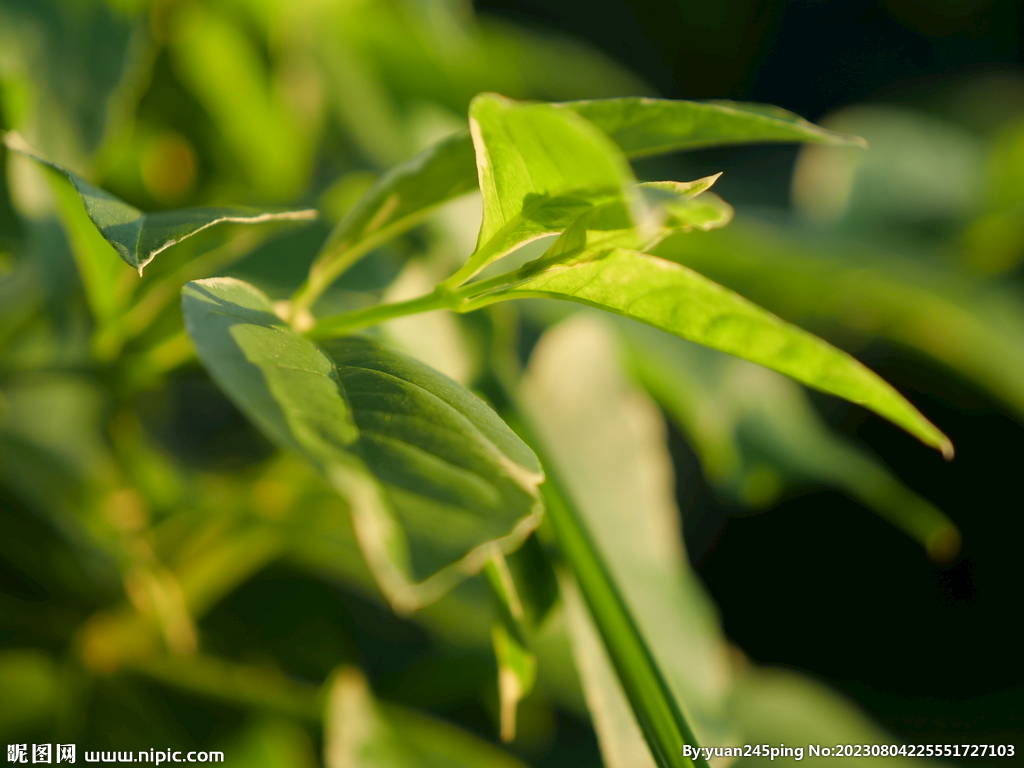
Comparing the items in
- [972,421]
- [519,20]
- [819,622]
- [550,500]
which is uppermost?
[519,20]

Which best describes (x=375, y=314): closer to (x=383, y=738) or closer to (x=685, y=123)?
(x=685, y=123)

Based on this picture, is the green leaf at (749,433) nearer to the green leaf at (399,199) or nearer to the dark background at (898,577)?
the dark background at (898,577)

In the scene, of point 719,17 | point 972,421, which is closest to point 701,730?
point 972,421

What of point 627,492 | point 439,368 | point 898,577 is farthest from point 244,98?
point 898,577

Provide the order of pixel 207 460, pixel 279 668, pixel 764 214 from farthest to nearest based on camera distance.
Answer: pixel 764 214 → pixel 207 460 → pixel 279 668

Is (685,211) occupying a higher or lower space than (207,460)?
higher

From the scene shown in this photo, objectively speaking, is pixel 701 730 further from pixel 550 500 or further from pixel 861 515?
pixel 861 515

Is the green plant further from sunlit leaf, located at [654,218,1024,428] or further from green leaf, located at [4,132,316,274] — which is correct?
sunlit leaf, located at [654,218,1024,428]
